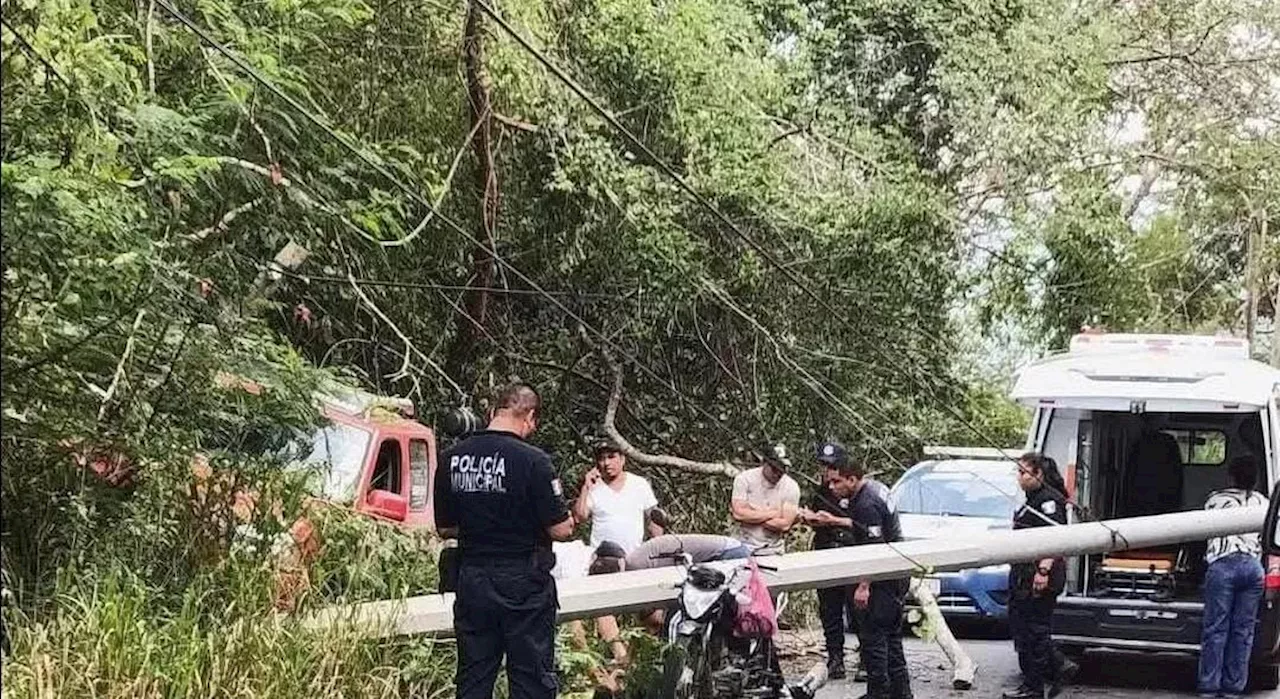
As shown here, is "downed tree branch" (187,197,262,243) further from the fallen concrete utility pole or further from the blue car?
the blue car

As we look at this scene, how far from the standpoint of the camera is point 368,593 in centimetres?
752

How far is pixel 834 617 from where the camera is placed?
34.8 feet

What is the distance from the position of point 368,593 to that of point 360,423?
2.73m

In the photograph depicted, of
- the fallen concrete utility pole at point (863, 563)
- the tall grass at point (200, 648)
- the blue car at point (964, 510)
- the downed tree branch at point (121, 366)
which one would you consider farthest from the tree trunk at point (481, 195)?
the tall grass at point (200, 648)

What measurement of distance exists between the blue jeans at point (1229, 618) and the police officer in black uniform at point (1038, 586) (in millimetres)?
1004

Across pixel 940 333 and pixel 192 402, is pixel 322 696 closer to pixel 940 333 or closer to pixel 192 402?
pixel 192 402

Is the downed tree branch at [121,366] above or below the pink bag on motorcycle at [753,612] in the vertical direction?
above

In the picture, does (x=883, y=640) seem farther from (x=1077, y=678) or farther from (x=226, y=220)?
(x=226, y=220)

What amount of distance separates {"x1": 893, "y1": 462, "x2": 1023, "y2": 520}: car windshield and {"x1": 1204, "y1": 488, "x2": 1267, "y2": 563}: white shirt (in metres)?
4.02

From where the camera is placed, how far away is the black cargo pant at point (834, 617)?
10484mm

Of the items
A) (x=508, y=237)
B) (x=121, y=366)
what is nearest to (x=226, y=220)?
(x=121, y=366)

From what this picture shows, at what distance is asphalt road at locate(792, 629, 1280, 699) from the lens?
1066 cm

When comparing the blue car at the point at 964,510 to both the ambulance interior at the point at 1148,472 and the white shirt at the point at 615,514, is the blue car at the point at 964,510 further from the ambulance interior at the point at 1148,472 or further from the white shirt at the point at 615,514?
the white shirt at the point at 615,514

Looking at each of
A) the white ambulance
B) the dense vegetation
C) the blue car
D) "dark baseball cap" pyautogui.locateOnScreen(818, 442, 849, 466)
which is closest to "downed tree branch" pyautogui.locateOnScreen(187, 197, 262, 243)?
the dense vegetation
